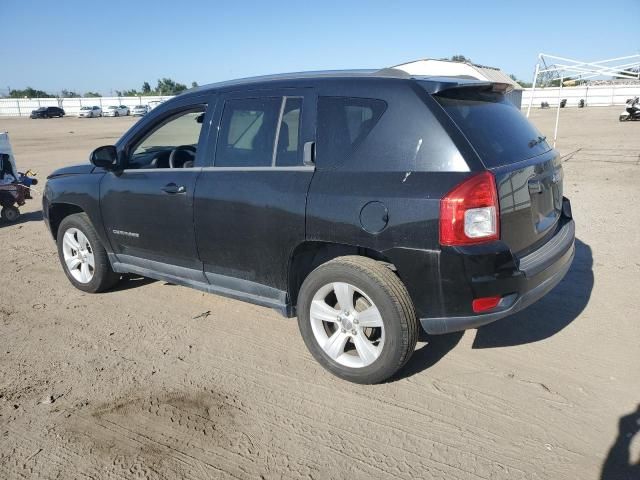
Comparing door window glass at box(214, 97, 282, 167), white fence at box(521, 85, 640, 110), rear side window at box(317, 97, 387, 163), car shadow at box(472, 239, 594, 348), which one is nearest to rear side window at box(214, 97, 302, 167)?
door window glass at box(214, 97, 282, 167)

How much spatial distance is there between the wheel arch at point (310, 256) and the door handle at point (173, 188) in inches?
42.4

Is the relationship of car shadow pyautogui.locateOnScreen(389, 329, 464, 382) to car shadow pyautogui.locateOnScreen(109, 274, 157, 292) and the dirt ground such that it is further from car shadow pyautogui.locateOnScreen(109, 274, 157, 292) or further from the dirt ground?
car shadow pyautogui.locateOnScreen(109, 274, 157, 292)

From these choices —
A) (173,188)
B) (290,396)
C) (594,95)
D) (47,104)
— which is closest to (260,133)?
(173,188)

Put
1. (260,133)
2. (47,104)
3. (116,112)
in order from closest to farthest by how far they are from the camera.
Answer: (260,133), (116,112), (47,104)

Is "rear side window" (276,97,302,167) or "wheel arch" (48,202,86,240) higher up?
"rear side window" (276,97,302,167)

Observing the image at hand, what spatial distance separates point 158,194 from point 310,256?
1.38 m

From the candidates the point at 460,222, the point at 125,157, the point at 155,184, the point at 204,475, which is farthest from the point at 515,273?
the point at 125,157

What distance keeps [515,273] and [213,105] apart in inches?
95.9

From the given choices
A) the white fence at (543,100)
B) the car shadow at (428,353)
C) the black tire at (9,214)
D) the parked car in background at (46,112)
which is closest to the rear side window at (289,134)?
the car shadow at (428,353)

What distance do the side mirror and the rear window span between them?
107 inches

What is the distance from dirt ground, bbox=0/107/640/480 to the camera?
8.52ft

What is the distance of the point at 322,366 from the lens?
11.3ft

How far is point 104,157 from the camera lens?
13.9ft

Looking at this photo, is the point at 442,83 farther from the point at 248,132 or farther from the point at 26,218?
the point at 26,218
